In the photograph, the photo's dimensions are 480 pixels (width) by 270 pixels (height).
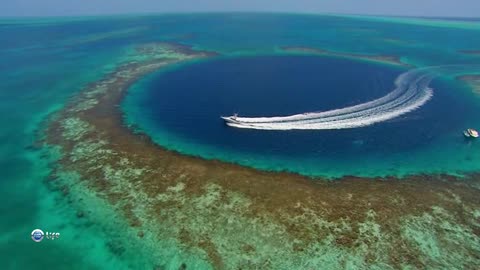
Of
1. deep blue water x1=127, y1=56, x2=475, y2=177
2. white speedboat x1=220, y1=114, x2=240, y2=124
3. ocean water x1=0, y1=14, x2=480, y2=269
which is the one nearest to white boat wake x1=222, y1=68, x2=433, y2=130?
white speedboat x1=220, y1=114, x2=240, y2=124

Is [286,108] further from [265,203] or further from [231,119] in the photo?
[265,203]

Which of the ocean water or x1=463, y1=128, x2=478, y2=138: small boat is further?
x1=463, y1=128, x2=478, y2=138: small boat

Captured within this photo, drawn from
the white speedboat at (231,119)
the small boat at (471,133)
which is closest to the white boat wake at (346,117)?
the white speedboat at (231,119)

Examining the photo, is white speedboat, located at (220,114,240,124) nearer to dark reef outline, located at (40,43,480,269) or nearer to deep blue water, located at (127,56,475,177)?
deep blue water, located at (127,56,475,177)

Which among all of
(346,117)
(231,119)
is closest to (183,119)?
(231,119)

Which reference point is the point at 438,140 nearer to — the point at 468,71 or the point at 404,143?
the point at 404,143
